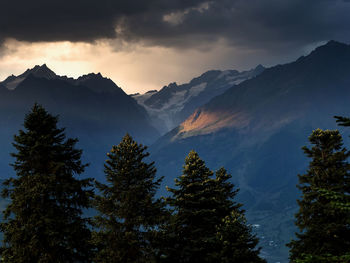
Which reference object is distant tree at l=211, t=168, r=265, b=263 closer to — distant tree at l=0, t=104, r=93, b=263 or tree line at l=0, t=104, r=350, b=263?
tree line at l=0, t=104, r=350, b=263

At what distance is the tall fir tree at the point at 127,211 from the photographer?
24828 millimetres

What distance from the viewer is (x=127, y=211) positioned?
84.7 feet

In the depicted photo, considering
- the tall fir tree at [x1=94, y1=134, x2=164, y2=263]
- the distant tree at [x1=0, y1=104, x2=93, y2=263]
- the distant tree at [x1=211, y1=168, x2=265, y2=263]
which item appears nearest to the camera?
the distant tree at [x1=211, y1=168, x2=265, y2=263]

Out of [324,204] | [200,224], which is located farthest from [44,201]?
Answer: [324,204]

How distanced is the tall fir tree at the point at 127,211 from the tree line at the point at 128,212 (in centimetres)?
7

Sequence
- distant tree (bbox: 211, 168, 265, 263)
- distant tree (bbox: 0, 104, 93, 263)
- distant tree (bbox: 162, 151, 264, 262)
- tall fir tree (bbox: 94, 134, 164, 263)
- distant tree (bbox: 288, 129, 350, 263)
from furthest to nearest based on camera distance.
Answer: distant tree (bbox: 288, 129, 350, 263)
tall fir tree (bbox: 94, 134, 164, 263)
distant tree (bbox: 0, 104, 93, 263)
distant tree (bbox: 162, 151, 264, 262)
distant tree (bbox: 211, 168, 265, 263)

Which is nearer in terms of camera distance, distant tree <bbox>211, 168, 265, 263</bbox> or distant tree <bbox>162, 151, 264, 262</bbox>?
distant tree <bbox>211, 168, 265, 263</bbox>

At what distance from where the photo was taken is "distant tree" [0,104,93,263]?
23406mm

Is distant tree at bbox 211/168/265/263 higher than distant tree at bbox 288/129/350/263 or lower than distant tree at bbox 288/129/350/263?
lower

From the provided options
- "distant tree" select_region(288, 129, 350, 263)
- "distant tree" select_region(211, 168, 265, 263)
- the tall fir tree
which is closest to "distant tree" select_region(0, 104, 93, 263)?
the tall fir tree

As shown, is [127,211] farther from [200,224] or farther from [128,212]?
[200,224]

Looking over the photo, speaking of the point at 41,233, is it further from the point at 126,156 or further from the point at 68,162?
the point at 126,156

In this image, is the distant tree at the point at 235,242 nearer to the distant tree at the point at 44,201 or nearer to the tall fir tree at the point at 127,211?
the tall fir tree at the point at 127,211

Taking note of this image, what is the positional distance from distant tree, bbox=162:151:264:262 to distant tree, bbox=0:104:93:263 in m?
6.08
